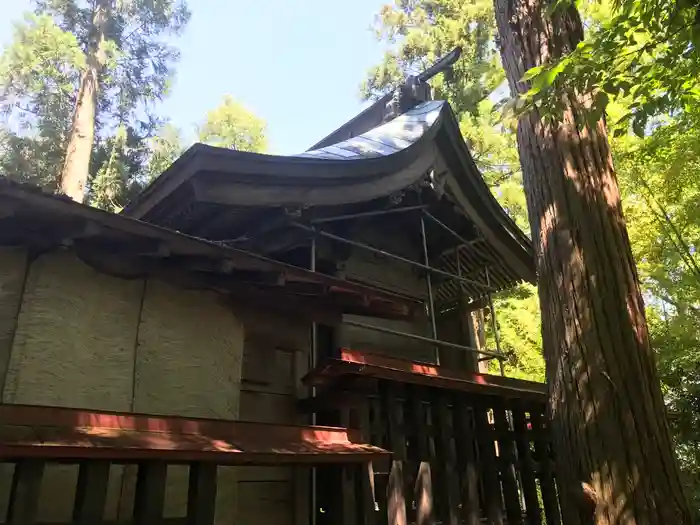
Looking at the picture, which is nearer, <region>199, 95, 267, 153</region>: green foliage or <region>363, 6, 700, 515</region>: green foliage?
<region>363, 6, 700, 515</region>: green foliage

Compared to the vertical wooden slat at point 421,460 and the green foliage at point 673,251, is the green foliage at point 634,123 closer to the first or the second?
the green foliage at point 673,251

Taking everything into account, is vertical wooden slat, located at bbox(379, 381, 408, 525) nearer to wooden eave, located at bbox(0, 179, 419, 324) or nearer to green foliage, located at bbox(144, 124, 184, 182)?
wooden eave, located at bbox(0, 179, 419, 324)

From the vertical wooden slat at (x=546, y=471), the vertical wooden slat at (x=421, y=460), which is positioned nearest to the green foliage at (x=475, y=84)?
the vertical wooden slat at (x=546, y=471)

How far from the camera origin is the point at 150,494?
2.92m

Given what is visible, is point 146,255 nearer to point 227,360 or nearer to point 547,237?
point 227,360

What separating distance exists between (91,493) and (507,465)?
14.8 ft

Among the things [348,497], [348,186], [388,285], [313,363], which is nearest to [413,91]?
[388,285]

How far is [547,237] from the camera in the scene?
11.7 ft

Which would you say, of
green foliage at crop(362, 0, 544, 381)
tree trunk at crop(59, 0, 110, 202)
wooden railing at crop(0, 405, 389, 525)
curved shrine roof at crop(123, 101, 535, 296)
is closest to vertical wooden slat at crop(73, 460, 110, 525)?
wooden railing at crop(0, 405, 389, 525)

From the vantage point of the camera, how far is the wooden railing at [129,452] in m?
2.59

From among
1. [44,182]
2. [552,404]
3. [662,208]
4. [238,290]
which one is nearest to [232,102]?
[44,182]

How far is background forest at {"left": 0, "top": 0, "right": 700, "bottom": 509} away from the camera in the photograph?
10.5m

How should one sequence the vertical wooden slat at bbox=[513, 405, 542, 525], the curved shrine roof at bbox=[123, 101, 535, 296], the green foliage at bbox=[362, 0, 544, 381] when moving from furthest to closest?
the green foliage at bbox=[362, 0, 544, 381], the vertical wooden slat at bbox=[513, 405, 542, 525], the curved shrine roof at bbox=[123, 101, 535, 296]

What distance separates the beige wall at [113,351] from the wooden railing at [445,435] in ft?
3.00
